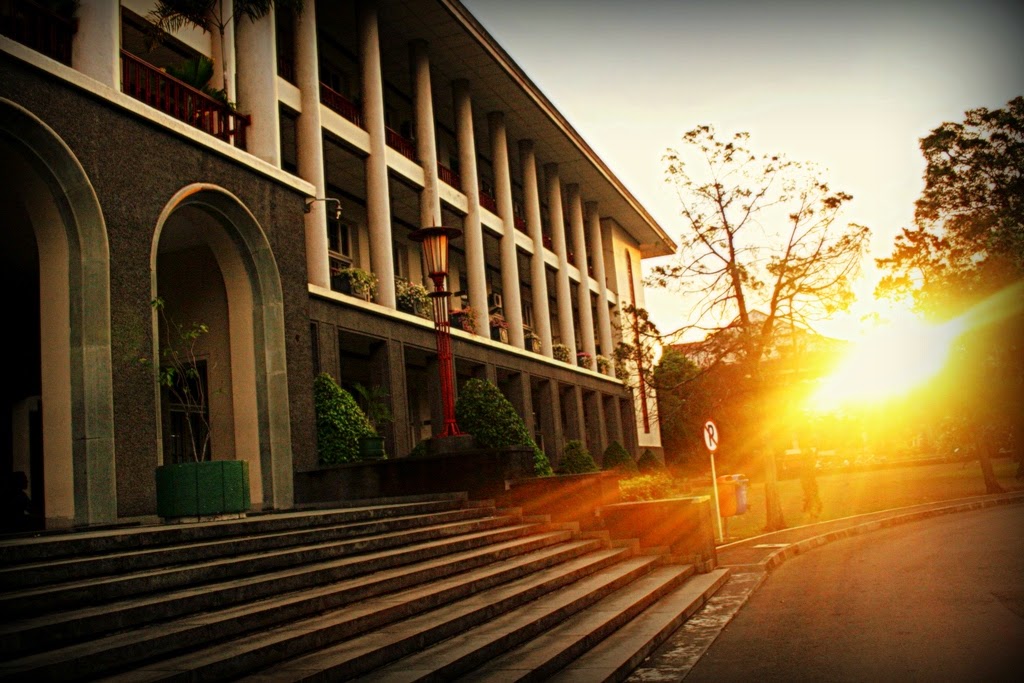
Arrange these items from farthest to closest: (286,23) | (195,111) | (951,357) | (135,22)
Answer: (951,357) → (286,23) → (135,22) → (195,111)

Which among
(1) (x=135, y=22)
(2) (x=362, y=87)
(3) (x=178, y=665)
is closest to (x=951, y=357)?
(2) (x=362, y=87)

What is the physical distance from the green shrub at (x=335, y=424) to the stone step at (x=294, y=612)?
18.0ft

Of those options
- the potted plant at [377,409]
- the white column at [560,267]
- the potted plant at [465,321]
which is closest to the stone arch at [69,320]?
the potted plant at [377,409]

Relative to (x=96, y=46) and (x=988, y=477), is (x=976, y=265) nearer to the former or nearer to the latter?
(x=988, y=477)

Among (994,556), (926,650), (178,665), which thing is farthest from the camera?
(994,556)

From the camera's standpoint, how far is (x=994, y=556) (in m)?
12.2

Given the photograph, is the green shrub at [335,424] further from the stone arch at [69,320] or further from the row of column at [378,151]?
the stone arch at [69,320]

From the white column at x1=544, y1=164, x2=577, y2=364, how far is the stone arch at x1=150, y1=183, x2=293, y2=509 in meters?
18.6

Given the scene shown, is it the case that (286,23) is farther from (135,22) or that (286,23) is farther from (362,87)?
(135,22)

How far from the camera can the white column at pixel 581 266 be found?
34.6 meters

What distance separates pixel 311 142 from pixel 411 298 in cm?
466

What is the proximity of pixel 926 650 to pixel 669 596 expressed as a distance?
395cm

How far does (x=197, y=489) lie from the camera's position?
10266mm

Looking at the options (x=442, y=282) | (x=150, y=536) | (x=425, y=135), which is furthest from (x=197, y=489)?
(x=425, y=135)
